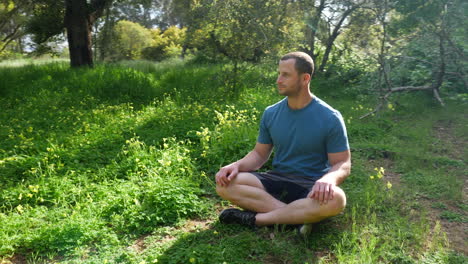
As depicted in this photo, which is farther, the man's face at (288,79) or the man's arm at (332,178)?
the man's face at (288,79)

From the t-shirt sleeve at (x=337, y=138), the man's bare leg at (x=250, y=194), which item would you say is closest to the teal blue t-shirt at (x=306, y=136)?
the t-shirt sleeve at (x=337, y=138)

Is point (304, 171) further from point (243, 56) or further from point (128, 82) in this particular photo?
point (128, 82)

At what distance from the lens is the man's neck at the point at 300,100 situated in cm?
324

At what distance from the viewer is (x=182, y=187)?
13.1 ft

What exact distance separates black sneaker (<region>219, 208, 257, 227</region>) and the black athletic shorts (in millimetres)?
288

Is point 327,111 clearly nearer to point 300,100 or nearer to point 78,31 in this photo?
point 300,100

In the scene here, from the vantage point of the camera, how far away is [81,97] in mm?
8328

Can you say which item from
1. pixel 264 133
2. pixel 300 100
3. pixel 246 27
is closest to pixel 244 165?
pixel 264 133

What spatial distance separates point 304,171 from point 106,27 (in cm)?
2098

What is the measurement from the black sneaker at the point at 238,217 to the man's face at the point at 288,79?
1.11 m

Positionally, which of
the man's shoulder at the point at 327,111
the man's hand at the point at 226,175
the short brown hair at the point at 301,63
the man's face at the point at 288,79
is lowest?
the man's hand at the point at 226,175

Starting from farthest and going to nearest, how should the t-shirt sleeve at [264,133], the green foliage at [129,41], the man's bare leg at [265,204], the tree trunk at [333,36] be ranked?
1. the green foliage at [129,41]
2. the tree trunk at [333,36]
3. the t-shirt sleeve at [264,133]
4. the man's bare leg at [265,204]

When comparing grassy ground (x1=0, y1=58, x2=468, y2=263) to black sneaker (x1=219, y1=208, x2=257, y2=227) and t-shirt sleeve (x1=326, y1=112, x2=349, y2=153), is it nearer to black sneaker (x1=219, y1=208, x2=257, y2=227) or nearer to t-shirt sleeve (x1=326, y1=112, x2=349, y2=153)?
black sneaker (x1=219, y1=208, x2=257, y2=227)

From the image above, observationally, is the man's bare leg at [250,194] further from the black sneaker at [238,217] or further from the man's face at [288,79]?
the man's face at [288,79]
